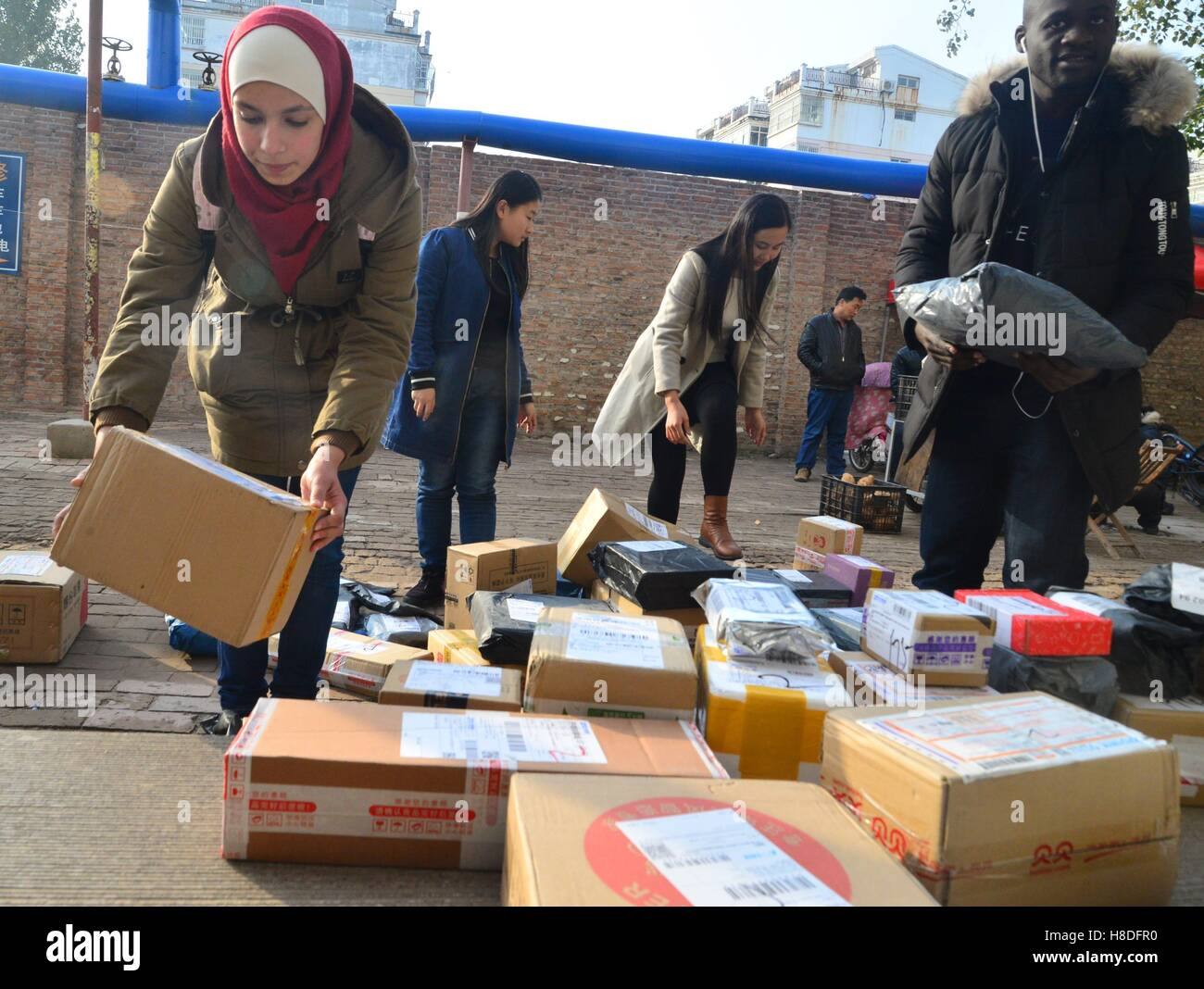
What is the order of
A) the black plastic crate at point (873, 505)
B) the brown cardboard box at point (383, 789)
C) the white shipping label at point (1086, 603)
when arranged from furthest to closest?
the black plastic crate at point (873, 505), the white shipping label at point (1086, 603), the brown cardboard box at point (383, 789)

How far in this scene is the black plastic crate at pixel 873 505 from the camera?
719cm

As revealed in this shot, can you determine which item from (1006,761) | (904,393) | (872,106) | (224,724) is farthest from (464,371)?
(872,106)

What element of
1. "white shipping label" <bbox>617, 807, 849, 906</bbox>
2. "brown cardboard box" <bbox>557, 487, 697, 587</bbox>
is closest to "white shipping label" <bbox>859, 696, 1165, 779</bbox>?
"white shipping label" <bbox>617, 807, 849, 906</bbox>

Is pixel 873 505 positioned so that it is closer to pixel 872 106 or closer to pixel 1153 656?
pixel 1153 656

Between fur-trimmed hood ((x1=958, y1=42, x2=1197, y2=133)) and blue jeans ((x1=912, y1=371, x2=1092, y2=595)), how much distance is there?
0.83 metres

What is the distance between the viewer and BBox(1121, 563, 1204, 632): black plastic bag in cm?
282

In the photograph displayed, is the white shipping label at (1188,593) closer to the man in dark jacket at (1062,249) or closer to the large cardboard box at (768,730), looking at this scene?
the man in dark jacket at (1062,249)

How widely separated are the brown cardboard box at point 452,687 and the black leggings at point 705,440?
2247 millimetres

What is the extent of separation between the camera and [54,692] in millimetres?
2775

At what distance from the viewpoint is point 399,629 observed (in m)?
3.50

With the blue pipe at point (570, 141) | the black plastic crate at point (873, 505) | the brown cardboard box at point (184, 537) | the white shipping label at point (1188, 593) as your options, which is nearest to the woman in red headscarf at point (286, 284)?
the brown cardboard box at point (184, 537)

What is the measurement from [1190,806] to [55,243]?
12.1 metres

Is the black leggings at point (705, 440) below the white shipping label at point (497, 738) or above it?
above

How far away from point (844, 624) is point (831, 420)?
710 cm
